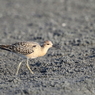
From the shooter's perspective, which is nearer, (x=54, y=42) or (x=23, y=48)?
(x=23, y=48)

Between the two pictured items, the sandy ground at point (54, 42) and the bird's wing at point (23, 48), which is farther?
the bird's wing at point (23, 48)

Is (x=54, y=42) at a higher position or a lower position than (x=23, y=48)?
higher

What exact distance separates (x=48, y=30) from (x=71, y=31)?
1.07 metres

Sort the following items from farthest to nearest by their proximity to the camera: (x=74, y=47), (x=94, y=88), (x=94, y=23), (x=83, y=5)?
1. (x=83, y=5)
2. (x=94, y=23)
3. (x=74, y=47)
4. (x=94, y=88)

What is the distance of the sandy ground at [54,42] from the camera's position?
25.7ft

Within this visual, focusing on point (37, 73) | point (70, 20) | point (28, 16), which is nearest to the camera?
point (37, 73)

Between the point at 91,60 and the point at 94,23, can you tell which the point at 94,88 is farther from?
the point at 94,23

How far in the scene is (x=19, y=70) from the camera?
9.69m

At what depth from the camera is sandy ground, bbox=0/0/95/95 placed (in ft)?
25.7

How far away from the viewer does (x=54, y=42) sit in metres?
12.9

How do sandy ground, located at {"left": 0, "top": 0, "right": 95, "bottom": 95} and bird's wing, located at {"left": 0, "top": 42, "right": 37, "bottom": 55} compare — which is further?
bird's wing, located at {"left": 0, "top": 42, "right": 37, "bottom": 55}

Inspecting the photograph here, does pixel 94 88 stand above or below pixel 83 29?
below

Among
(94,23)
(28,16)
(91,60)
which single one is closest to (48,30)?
(94,23)

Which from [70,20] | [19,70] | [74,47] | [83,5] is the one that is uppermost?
[83,5]
